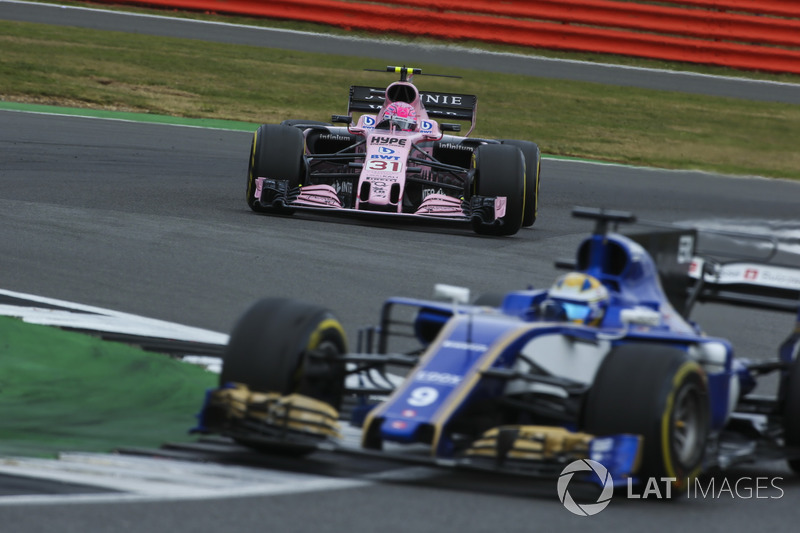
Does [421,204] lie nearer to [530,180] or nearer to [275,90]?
[530,180]

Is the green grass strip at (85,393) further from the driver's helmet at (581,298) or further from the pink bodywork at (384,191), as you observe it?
the pink bodywork at (384,191)

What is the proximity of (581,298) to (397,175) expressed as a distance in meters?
6.96

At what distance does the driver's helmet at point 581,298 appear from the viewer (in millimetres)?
5877

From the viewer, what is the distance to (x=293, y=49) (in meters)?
25.1

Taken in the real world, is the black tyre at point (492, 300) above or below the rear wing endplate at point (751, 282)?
below

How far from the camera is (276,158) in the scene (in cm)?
1282

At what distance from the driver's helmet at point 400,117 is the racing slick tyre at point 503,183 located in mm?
1212

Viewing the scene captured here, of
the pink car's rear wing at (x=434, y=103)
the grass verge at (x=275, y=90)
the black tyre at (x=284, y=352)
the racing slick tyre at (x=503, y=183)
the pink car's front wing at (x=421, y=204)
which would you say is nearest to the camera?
the black tyre at (x=284, y=352)

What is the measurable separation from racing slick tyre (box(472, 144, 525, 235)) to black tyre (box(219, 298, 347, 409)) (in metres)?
7.00

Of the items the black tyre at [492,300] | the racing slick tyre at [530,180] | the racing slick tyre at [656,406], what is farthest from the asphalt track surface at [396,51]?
the racing slick tyre at [656,406]

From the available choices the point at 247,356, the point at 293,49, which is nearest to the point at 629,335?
the point at 247,356

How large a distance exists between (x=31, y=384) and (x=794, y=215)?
7.23 m

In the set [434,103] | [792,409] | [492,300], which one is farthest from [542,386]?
[434,103]

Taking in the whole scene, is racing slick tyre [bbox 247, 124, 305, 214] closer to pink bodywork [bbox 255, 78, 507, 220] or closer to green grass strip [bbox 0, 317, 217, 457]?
pink bodywork [bbox 255, 78, 507, 220]
